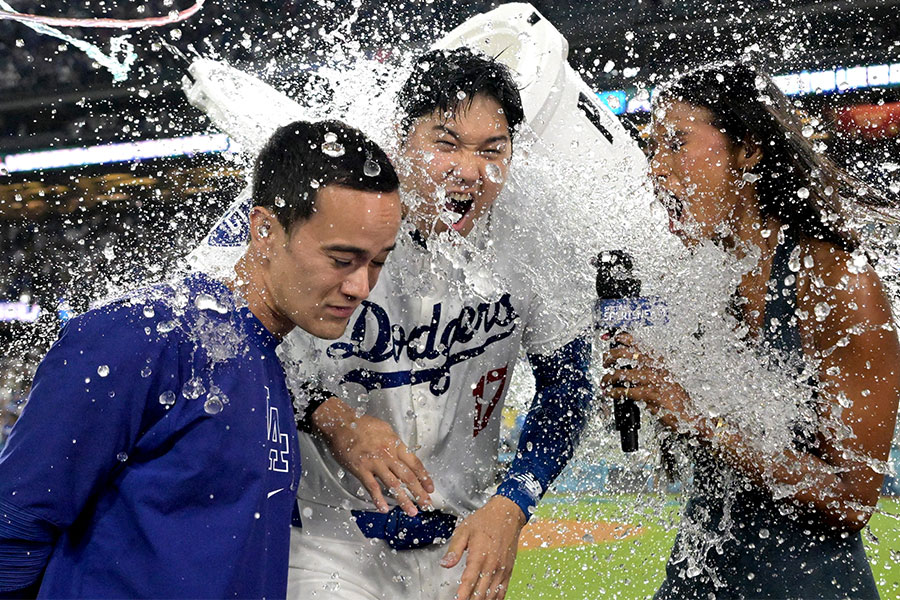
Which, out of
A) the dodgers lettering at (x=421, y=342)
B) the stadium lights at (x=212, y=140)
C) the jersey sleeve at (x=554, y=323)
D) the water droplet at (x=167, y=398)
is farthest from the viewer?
the stadium lights at (x=212, y=140)

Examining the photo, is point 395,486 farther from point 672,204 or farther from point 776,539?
point 672,204

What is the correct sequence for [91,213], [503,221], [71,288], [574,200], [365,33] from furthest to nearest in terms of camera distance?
[91,213] → [71,288] → [365,33] → [574,200] → [503,221]

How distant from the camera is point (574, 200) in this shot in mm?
3074

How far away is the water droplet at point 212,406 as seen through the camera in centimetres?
183

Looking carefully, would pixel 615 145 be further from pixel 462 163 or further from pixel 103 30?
pixel 103 30

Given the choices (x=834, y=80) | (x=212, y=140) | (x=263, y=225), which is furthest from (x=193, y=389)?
(x=212, y=140)

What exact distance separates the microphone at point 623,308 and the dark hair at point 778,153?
0.40 m

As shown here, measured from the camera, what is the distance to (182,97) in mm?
15727

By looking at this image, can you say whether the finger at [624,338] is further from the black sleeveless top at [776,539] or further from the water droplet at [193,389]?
the water droplet at [193,389]

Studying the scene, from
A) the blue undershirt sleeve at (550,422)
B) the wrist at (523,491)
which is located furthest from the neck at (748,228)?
the wrist at (523,491)

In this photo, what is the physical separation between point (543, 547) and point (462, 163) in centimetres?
441

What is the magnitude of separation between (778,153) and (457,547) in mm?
1335

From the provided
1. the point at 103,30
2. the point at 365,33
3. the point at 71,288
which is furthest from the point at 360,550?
the point at 71,288

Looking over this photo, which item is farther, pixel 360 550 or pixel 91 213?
pixel 91 213
